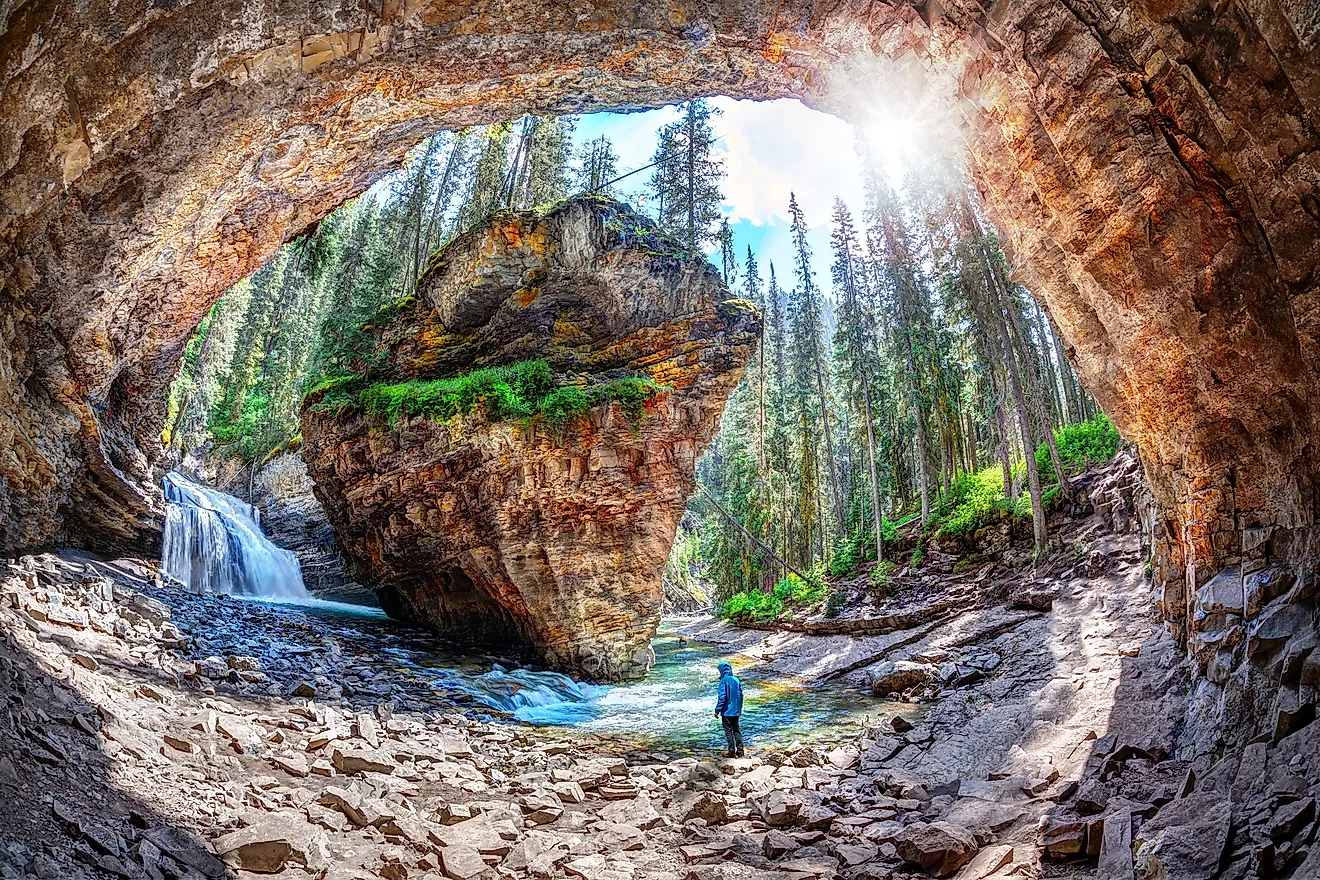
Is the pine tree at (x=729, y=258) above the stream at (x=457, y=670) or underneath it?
above

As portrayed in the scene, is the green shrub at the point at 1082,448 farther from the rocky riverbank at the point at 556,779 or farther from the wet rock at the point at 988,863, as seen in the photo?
the wet rock at the point at 988,863

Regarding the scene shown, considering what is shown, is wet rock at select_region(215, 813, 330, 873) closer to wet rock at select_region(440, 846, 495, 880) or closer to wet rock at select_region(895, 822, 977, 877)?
wet rock at select_region(440, 846, 495, 880)

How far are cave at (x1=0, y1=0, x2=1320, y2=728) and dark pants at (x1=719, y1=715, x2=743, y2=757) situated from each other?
6.21 meters

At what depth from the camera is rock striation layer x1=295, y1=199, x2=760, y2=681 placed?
647 inches

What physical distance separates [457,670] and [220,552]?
9.52 m

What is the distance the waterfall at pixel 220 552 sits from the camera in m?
15.9

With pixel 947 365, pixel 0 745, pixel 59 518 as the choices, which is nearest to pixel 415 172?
pixel 59 518

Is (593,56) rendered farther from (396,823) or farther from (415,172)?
(415,172)

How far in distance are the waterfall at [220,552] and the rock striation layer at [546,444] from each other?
9.39ft

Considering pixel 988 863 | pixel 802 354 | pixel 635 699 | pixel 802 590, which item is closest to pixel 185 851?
pixel 988 863

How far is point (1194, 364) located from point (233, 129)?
10803 millimetres

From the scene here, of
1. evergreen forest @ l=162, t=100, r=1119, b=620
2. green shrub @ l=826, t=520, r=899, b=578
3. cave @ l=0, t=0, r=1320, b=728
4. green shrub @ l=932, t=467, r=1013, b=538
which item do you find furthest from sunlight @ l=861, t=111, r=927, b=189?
green shrub @ l=826, t=520, r=899, b=578

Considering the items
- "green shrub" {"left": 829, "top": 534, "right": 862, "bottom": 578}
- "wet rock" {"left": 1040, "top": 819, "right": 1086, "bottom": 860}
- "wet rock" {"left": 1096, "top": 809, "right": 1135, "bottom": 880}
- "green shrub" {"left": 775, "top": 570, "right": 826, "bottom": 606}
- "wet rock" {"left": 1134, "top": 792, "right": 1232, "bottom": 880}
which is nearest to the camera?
"wet rock" {"left": 1134, "top": 792, "right": 1232, "bottom": 880}

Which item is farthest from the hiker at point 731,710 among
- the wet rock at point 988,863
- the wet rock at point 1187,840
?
the wet rock at point 1187,840
